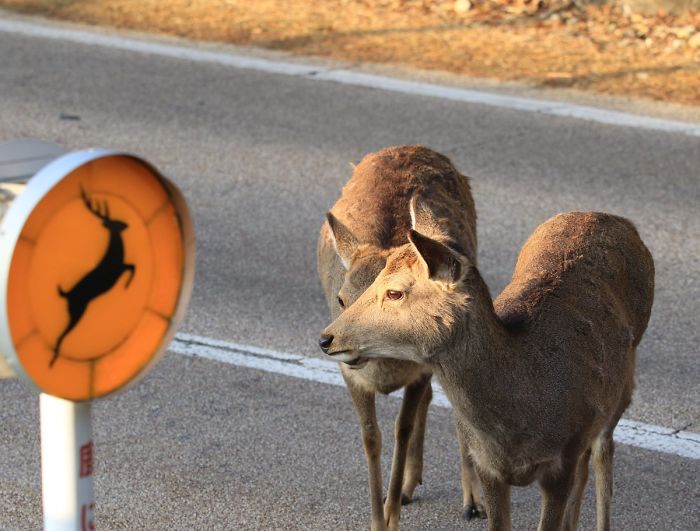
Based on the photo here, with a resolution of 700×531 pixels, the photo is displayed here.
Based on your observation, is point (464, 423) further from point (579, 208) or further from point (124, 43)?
point (124, 43)

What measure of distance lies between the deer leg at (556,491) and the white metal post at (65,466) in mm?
2390

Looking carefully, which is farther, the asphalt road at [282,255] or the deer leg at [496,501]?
the asphalt road at [282,255]

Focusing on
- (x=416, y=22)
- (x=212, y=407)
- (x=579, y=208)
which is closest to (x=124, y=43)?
(x=416, y=22)

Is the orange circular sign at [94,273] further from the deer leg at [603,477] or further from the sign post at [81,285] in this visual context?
the deer leg at [603,477]

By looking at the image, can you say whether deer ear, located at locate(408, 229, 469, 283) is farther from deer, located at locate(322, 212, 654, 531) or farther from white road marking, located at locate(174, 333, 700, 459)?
white road marking, located at locate(174, 333, 700, 459)

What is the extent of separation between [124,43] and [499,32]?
3.92 metres

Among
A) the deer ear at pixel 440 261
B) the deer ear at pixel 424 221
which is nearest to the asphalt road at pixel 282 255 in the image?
the deer ear at pixel 424 221

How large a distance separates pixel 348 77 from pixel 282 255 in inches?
159

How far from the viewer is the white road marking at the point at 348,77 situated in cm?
1070

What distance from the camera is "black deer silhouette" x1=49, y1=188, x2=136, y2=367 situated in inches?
90.5

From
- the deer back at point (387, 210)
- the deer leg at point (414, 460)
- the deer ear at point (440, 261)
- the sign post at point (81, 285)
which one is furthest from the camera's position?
the deer leg at point (414, 460)

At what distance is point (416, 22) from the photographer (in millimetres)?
13094

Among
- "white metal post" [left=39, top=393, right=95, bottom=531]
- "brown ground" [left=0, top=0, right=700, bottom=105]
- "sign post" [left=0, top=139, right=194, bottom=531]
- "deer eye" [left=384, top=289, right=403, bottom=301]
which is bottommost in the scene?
"brown ground" [left=0, top=0, right=700, bottom=105]

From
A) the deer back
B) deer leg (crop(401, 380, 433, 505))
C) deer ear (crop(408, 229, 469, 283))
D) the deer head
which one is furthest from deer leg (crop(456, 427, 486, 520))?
deer ear (crop(408, 229, 469, 283))
